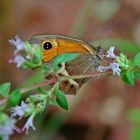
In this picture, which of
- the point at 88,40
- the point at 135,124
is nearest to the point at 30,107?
the point at 135,124

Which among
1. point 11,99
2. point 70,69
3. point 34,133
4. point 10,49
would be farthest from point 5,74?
point 11,99

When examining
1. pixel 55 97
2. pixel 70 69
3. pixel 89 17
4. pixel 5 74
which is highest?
pixel 89 17

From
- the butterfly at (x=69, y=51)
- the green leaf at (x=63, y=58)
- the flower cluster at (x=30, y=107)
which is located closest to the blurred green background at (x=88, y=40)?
the butterfly at (x=69, y=51)

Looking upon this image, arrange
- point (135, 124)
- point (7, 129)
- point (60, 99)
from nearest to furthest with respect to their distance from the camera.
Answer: point (7, 129), point (60, 99), point (135, 124)

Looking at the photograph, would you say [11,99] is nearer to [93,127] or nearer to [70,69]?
[70,69]

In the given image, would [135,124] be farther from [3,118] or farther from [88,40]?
[3,118]

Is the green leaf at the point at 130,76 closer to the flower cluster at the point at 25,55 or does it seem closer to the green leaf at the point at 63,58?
the green leaf at the point at 63,58

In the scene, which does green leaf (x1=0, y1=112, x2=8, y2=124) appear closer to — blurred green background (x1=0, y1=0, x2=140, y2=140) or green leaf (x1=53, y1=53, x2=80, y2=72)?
green leaf (x1=53, y1=53, x2=80, y2=72)
